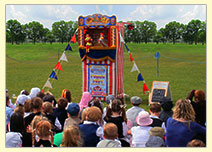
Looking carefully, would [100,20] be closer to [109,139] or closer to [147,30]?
[109,139]

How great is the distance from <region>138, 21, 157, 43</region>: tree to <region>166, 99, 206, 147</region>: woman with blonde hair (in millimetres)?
33220

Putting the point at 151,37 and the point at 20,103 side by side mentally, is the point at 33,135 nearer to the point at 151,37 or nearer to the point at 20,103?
the point at 20,103

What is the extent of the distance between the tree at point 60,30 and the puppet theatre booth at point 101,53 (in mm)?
26702

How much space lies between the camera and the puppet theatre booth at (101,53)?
9.88 m

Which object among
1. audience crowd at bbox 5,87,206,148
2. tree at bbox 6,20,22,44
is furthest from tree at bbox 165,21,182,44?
audience crowd at bbox 5,87,206,148

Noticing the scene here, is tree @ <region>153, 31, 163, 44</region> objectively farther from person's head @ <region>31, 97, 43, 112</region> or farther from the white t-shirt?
the white t-shirt

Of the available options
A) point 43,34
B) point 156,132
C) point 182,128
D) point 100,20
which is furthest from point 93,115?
point 43,34

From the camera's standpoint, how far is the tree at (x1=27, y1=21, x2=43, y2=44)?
124 ft

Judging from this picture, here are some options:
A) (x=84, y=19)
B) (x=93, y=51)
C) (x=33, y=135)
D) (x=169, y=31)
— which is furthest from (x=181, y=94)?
(x=169, y=31)

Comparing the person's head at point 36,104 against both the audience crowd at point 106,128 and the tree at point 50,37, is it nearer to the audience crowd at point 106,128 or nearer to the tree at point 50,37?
the audience crowd at point 106,128

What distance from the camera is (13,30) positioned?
124 feet

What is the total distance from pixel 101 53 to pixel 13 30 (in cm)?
3097

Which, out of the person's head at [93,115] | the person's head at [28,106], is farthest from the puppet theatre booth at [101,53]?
the person's head at [93,115]

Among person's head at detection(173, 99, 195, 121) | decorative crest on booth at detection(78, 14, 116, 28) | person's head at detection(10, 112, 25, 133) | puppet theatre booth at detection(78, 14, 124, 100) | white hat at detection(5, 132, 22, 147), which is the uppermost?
decorative crest on booth at detection(78, 14, 116, 28)
